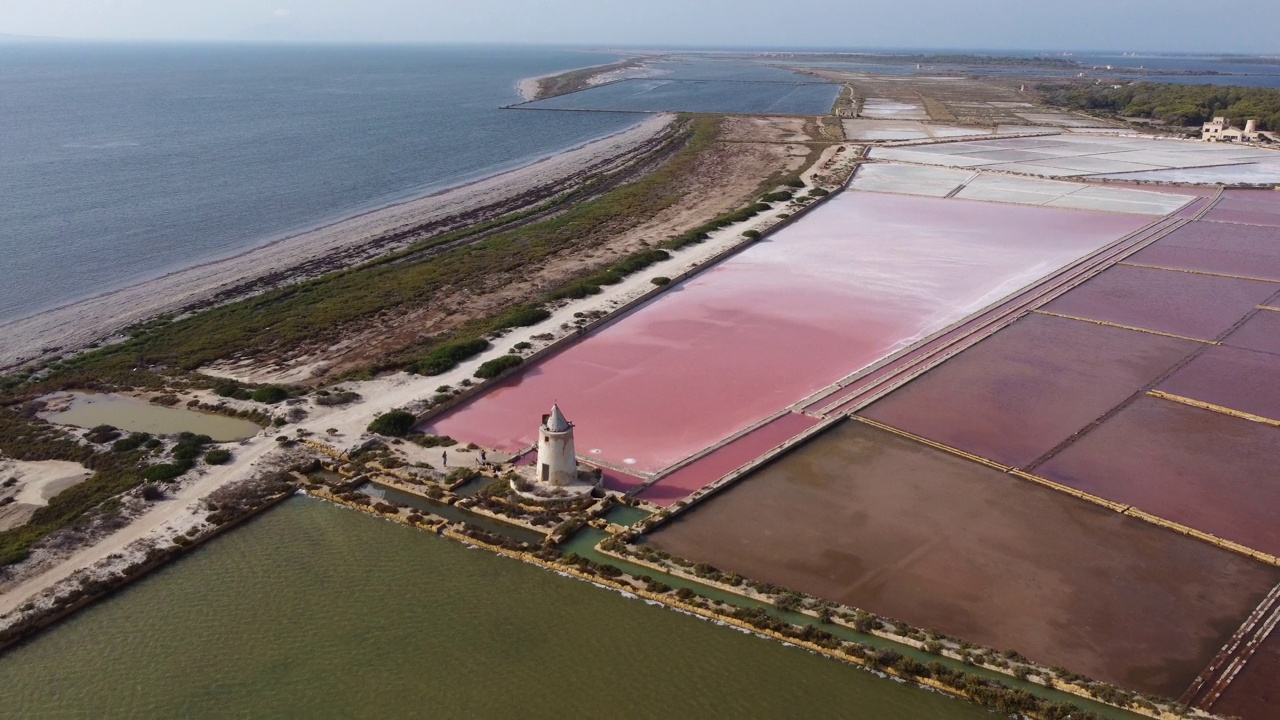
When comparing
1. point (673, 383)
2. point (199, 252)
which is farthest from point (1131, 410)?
point (199, 252)

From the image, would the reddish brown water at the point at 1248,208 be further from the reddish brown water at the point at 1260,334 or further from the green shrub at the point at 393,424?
the green shrub at the point at 393,424

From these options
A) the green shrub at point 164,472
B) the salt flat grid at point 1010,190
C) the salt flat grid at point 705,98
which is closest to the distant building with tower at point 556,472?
the green shrub at point 164,472

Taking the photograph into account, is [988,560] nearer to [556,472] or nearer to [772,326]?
[556,472]

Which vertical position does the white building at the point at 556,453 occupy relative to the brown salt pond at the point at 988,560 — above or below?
above

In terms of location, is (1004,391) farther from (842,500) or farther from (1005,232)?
(1005,232)

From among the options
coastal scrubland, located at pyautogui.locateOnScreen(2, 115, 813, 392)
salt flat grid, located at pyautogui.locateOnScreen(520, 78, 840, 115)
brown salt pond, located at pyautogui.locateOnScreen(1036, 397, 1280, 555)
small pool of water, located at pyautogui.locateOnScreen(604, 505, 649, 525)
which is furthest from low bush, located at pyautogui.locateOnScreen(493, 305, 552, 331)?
salt flat grid, located at pyautogui.locateOnScreen(520, 78, 840, 115)

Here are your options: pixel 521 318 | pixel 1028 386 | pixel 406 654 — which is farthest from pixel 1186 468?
→ pixel 521 318

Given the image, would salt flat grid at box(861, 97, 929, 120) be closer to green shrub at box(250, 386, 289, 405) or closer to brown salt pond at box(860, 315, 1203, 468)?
brown salt pond at box(860, 315, 1203, 468)
